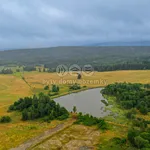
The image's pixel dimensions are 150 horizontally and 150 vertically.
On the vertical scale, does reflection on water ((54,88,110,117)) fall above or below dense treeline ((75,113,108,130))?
below

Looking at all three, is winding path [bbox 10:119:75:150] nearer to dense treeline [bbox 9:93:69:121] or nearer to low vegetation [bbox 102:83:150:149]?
dense treeline [bbox 9:93:69:121]

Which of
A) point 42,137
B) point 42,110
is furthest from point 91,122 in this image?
point 42,110

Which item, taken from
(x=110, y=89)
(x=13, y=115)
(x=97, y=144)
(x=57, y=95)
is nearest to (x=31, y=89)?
(x=57, y=95)

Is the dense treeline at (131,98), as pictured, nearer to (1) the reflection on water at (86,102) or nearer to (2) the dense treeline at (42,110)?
(1) the reflection on water at (86,102)

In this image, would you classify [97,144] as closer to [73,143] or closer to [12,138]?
[73,143]
